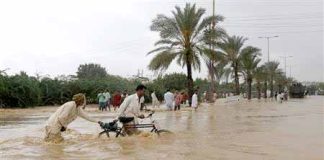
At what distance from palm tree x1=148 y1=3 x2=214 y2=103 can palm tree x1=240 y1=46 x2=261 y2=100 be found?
21.1 metres

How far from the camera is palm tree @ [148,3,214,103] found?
38219 millimetres

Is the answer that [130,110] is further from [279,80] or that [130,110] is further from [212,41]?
[279,80]

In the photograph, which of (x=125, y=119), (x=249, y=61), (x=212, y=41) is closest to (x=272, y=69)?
(x=249, y=61)

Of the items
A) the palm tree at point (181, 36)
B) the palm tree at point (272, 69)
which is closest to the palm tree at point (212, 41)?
the palm tree at point (181, 36)

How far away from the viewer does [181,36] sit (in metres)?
38.8

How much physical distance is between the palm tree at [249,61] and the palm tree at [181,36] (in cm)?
2108

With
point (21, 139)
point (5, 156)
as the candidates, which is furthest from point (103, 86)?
point (5, 156)

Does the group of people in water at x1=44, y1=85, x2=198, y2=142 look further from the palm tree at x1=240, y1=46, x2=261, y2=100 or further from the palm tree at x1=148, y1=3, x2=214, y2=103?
the palm tree at x1=240, y1=46, x2=261, y2=100

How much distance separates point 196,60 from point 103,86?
11.4 m

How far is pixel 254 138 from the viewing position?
1508cm

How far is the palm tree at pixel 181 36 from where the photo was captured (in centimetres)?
3822

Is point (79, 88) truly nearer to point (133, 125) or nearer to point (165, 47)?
point (165, 47)

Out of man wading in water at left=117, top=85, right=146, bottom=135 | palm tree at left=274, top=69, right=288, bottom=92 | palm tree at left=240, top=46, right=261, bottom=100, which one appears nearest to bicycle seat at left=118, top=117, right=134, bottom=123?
man wading in water at left=117, top=85, right=146, bottom=135

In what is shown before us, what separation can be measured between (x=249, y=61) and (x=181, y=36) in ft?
83.0
